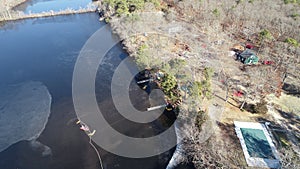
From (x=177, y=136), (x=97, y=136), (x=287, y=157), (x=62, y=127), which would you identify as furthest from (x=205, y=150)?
(x=62, y=127)

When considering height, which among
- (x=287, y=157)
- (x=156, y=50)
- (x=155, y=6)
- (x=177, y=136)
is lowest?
(x=177, y=136)

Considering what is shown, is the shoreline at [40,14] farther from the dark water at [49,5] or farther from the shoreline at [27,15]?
the dark water at [49,5]

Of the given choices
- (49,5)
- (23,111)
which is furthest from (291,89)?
(49,5)

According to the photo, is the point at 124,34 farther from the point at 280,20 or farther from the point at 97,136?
the point at 280,20

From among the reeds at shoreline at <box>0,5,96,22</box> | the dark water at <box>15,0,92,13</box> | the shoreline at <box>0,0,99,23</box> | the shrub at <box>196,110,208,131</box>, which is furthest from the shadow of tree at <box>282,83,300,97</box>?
the dark water at <box>15,0,92,13</box>

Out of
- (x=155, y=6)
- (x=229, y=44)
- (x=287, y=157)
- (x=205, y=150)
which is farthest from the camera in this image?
(x=155, y=6)

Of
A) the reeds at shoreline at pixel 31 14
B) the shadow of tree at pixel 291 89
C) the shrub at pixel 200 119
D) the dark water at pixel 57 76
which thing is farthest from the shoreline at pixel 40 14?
the shadow of tree at pixel 291 89
